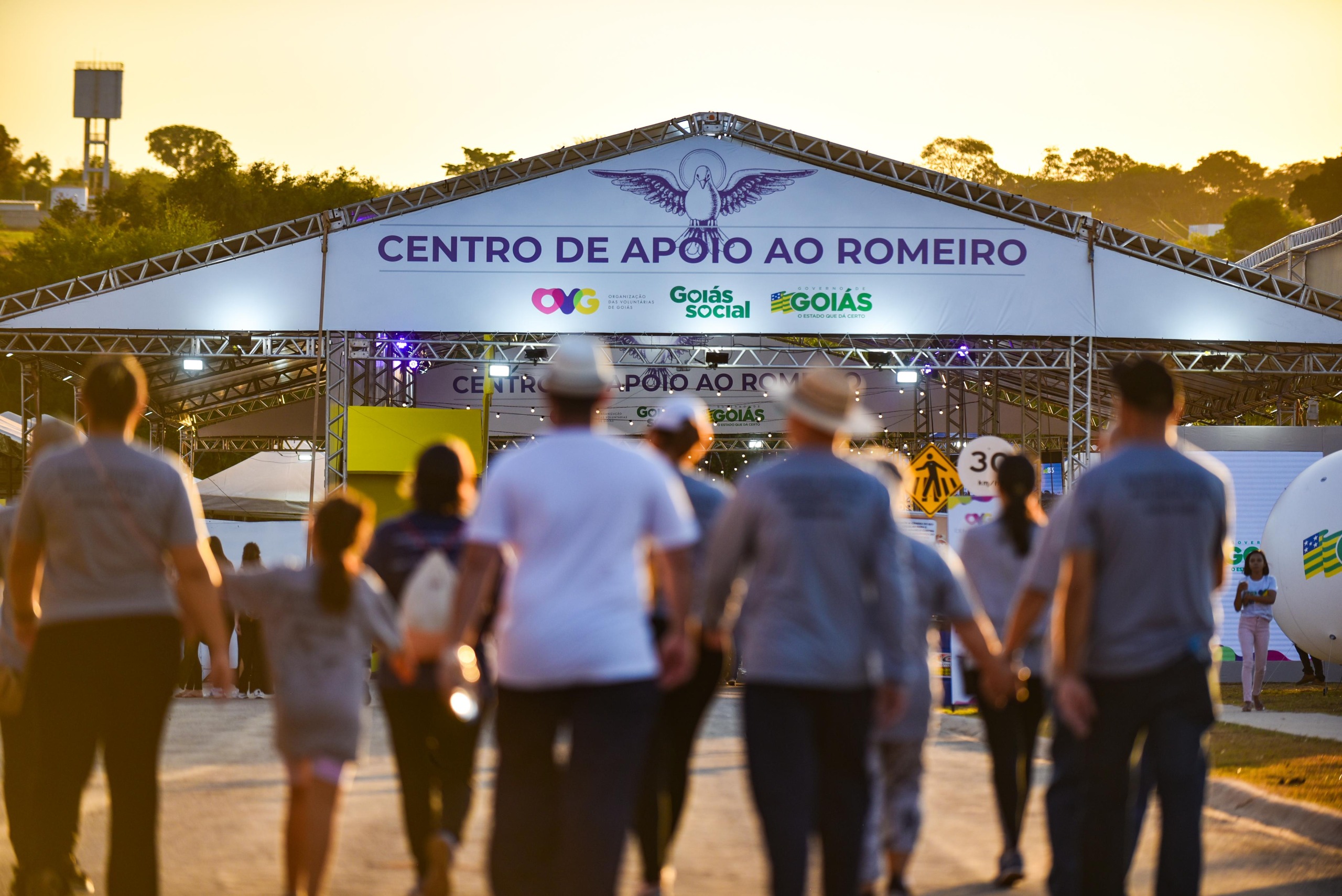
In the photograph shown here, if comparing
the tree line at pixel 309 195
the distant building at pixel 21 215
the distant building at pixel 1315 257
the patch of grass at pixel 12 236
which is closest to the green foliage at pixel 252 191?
the tree line at pixel 309 195

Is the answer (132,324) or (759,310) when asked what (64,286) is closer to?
(132,324)

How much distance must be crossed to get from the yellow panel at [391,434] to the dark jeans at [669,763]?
17635 millimetres

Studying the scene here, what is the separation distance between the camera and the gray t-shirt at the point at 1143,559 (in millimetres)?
5277

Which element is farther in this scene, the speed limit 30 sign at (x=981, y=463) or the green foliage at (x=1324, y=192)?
the green foliage at (x=1324, y=192)

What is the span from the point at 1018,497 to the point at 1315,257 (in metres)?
42.4

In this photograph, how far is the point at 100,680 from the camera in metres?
5.36

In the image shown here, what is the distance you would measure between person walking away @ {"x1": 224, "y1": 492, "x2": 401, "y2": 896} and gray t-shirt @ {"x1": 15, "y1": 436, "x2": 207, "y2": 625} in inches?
18.8

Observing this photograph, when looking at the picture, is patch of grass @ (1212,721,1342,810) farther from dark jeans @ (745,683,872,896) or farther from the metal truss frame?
the metal truss frame

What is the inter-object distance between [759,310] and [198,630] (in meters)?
21.0

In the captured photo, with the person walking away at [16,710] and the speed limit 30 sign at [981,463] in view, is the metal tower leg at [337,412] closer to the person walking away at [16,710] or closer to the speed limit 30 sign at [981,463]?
the speed limit 30 sign at [981,463]

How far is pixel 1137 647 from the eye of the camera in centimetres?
527

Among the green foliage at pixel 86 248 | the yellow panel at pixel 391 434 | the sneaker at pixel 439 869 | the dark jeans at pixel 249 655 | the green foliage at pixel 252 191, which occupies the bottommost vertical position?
the dark jeans at pixel 249 655

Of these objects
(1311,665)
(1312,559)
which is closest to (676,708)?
(1312,559)

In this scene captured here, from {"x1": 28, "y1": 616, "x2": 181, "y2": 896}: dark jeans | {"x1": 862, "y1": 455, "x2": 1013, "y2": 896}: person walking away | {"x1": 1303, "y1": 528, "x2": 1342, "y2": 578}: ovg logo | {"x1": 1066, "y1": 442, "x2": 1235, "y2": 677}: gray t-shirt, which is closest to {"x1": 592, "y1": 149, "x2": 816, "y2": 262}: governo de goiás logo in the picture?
{"x1": 1303, "y1": 528, "x2": 1342, "y2": 578}: ovg logo
